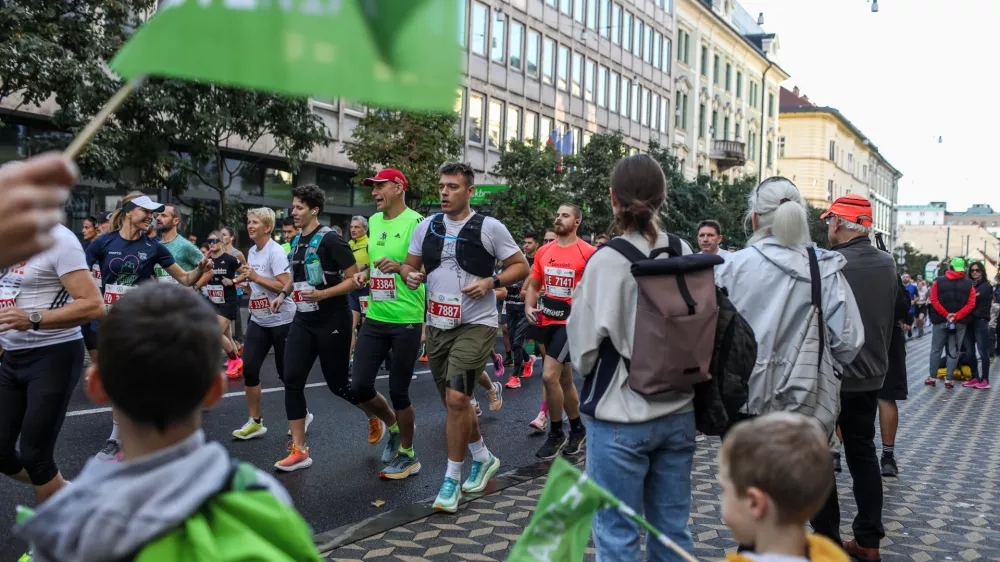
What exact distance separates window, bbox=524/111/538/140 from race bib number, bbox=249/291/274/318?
32014 millimetres

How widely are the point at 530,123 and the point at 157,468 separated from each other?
38601mm

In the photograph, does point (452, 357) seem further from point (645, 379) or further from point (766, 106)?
point (766, 106)

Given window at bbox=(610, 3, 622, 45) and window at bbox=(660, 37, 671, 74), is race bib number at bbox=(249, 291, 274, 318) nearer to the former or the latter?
window at bbox=(610, 3, 622, 45)

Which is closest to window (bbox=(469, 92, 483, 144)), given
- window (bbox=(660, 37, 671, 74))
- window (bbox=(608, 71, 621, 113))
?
window (bbox=(608, 71, 621, 113))

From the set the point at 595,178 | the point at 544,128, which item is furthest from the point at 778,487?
the point at 544,128

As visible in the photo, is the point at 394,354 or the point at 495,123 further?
the point at 495,123

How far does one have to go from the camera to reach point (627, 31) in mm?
48062

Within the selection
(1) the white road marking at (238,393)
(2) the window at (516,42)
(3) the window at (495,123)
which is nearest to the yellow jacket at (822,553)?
(1) the white road marking at (238,393)

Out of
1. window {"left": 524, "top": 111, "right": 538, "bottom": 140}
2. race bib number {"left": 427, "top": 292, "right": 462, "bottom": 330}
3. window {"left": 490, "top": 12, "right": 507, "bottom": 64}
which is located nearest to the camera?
race bib number {"left": 427, "top": 292, "right": 462, "bottom": 330}

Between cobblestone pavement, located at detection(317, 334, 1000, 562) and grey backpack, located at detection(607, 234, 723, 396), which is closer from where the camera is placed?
grey backpack, located at detection(607, 234, 723, 396)

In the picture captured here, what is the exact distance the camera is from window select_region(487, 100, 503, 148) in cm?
3681

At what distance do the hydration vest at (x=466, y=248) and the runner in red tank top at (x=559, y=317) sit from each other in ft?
3.77

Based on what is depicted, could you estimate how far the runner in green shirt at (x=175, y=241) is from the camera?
9.25 metres

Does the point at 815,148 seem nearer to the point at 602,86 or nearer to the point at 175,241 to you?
the point at 602,86
